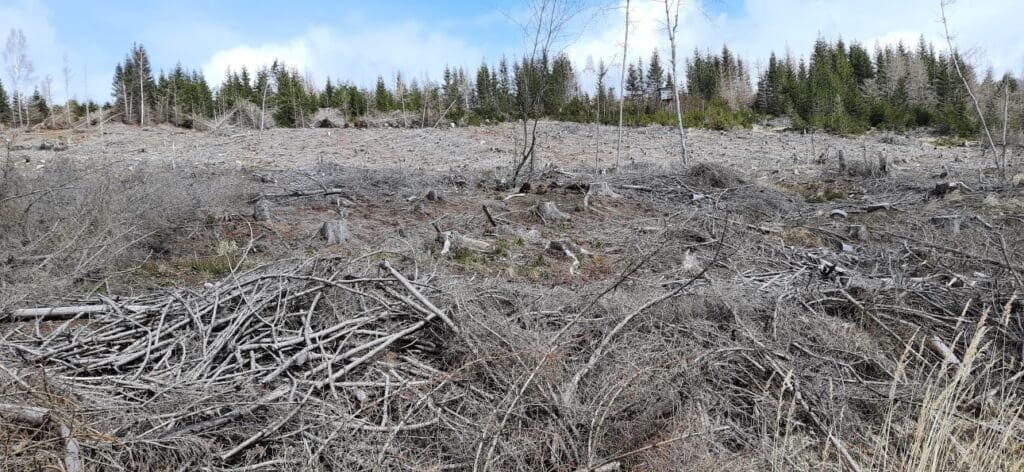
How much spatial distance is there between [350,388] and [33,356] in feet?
5.02

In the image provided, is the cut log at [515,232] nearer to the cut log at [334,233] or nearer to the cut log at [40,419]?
the cut log at [334,233]

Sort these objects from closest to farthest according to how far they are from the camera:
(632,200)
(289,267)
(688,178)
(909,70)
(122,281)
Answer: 1. (289,267)
2. (122,281)
3. (632,200)
4. (688,178)
5. (909,70)

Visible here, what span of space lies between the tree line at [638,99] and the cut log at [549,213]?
20.3 metres

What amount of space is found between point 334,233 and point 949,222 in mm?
6501

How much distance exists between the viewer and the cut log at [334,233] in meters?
6.23

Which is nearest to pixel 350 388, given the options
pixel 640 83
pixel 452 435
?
pixel 452 435

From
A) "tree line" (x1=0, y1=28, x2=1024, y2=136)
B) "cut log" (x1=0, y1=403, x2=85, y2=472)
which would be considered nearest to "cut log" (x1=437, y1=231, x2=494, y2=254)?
"cut log" (x1=0, y1=403, x2=85, y2=472)

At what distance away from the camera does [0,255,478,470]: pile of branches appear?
8.25 ft

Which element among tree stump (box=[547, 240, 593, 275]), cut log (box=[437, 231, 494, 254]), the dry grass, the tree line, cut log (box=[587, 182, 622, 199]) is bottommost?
the dry grass

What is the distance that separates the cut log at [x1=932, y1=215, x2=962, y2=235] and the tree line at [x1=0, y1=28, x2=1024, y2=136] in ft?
69.9

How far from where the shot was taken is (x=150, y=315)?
3.48 m

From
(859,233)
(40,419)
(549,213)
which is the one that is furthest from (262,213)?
(859,233)

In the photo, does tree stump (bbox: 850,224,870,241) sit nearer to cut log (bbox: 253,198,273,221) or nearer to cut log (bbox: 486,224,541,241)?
cut log (bbox: 486,224,541,241)

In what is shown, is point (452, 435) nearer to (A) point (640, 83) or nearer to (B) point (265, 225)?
(B) point (265, 225)
